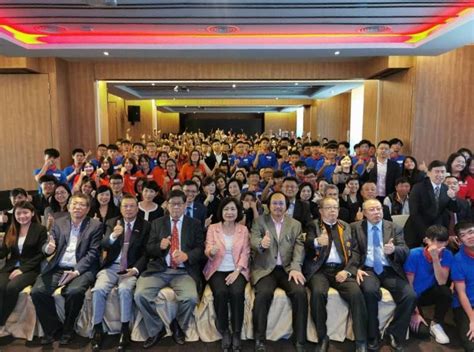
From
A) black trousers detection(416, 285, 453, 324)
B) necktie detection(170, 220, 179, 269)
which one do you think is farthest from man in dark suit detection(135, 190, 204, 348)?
black trousers detection(416, 285, 453, 324)

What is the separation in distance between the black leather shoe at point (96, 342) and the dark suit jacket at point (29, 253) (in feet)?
2.76

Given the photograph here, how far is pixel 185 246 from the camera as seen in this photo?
3.41 metres

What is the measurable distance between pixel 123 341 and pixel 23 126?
5873mm

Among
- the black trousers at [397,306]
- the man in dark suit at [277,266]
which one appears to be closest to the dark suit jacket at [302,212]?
the man in dark suit at [277,266]

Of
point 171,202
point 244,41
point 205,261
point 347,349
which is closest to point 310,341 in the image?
point 347,349

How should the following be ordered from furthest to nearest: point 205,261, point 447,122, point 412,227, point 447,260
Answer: point 447,122, point 412,227, point 205,261, point 447,260

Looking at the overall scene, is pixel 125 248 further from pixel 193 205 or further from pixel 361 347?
pixel 361 347

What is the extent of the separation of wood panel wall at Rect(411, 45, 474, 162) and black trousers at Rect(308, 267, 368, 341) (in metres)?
4.68

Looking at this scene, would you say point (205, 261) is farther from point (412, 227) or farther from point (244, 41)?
point (244, 41)

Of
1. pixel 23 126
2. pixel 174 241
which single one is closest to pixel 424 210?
pixel 174 241

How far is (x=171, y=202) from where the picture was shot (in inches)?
134

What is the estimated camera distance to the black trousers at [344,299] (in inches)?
119

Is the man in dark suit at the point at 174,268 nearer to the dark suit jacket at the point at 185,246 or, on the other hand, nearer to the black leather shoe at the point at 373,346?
the dark suit jacket at the point at 185,246

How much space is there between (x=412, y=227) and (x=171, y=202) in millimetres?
2455
